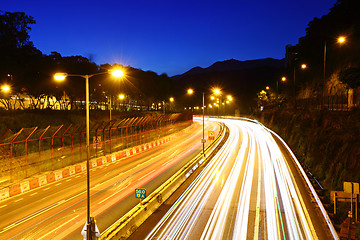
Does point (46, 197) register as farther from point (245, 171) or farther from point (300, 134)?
point (300, 134)

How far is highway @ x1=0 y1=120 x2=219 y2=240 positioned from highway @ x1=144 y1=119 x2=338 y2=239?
3339mm

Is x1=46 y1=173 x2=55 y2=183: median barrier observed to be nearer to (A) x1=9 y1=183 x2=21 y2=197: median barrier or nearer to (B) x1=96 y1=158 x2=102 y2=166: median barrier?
(A) x1=9 y1=183 x2=21 y2=197: median barrier

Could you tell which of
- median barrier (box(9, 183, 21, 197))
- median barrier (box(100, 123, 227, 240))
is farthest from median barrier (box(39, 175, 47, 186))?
median barrier (box(100, 123, 227, 240))

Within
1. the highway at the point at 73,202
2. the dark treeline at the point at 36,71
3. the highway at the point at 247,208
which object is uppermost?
the dark treeline at the point at 36,71

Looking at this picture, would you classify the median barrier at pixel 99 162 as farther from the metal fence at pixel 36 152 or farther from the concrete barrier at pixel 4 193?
the concrete barrier at pixel 4 193

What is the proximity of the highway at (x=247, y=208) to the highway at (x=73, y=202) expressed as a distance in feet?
11.0

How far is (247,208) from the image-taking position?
15.2m

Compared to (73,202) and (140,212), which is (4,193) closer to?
(73,202)

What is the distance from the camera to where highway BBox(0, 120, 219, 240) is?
500 inches

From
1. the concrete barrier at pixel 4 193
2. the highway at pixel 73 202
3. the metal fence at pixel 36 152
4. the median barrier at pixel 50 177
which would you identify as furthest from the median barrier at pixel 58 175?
the concrete barrier at pixel 4 193

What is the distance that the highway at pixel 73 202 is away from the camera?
1269 cm

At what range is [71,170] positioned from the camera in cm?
2444

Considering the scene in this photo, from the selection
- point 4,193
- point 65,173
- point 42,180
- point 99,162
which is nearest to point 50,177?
point 42,180

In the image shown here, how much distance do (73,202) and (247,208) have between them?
34.8ft
